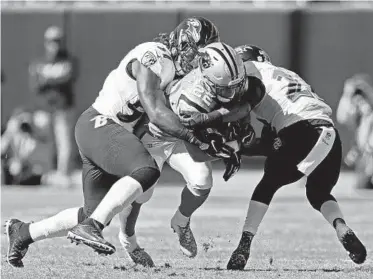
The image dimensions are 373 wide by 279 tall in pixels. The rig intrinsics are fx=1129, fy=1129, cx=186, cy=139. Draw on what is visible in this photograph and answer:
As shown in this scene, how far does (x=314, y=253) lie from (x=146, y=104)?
1.86m

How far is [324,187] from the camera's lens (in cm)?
648

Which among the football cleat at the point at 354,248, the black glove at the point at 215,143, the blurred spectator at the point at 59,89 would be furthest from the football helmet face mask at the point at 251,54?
the blurred spectator at the point at 59,89

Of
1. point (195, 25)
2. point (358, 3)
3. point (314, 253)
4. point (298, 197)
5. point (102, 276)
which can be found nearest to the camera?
point (102, 276)

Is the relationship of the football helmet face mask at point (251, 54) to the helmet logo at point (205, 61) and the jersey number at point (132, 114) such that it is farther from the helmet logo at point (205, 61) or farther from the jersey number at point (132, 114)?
the jersey number at point (132, 114)

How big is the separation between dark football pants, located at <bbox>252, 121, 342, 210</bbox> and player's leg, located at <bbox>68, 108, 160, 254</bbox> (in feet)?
3.10

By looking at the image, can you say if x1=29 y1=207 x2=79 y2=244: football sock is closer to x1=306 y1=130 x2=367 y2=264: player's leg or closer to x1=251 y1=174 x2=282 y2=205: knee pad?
x1=251 y1=174 x2=282 y2=205: knee pad

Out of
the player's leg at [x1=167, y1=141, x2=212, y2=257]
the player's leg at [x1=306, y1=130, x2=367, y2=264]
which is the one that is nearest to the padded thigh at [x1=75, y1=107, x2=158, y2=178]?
the player's leg at [x1=167, y1=141, x2=212, y2=257]

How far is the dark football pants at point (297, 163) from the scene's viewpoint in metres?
6.40

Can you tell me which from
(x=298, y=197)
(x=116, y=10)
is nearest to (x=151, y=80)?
(x=298, y=197)

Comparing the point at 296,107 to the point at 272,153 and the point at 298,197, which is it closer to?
the point at 272,153

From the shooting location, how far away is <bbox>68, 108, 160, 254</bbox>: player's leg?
18.3ft

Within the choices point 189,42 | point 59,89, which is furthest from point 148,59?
point 59,89

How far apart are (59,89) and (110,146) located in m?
7.36

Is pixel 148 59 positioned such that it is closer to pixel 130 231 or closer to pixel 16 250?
pixel 130 231
